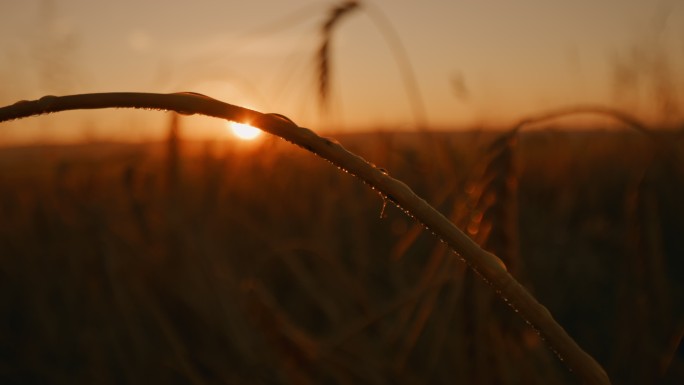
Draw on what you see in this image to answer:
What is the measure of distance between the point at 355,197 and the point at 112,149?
58 centimetres

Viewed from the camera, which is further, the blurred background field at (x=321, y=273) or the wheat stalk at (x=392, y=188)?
A: the blurred background field at (x=321, y=273)

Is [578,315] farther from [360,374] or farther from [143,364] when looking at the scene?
[143,364]

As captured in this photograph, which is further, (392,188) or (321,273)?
(321,273)

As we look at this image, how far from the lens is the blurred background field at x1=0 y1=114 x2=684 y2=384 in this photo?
633 millimetres

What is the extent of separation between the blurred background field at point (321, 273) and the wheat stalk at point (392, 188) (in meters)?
0.30

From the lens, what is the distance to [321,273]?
1139 mm

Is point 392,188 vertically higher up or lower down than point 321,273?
higher up

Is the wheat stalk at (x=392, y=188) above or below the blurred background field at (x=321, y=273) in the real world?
above

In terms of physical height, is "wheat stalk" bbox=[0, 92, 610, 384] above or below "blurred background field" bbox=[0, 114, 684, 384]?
above

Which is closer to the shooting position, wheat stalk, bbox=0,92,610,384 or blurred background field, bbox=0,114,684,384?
wheat stalk, bbox=0,92,610,384

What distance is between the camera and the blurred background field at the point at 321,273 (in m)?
0.63

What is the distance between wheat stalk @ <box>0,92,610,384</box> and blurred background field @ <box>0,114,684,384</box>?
0.30 meters

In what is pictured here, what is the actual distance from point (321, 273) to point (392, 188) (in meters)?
0.96

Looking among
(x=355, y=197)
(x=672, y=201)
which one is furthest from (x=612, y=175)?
(x=355, y=197)
